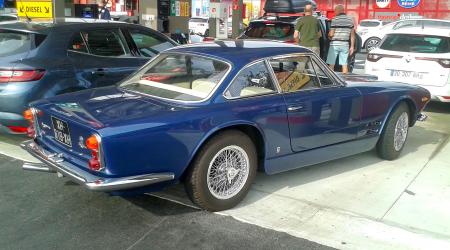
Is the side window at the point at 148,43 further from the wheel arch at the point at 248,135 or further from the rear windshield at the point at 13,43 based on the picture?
the wheel arch at the point at 248,135

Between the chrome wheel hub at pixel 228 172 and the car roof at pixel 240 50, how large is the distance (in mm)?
785

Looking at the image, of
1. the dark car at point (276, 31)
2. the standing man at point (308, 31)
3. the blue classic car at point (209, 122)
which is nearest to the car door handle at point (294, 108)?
the blue classic car at point (209, 122)

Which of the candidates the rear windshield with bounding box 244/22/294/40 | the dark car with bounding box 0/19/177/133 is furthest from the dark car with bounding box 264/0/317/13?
the dark car with bounding box 0/19/177/133

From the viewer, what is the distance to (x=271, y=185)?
4.89 meters

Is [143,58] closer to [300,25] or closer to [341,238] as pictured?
[341,238]

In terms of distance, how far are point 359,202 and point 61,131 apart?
267 centimetres

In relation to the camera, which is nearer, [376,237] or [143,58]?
[376,237]

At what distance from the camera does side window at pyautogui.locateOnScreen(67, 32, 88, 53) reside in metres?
5.94

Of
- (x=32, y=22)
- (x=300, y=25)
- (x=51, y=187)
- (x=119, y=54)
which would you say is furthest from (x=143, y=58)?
(x=300, y=25)

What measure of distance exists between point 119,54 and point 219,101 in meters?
2.84

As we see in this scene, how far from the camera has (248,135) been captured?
4.32m

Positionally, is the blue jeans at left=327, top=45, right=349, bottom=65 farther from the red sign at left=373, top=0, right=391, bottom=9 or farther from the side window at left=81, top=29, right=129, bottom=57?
the red sign at left=373, top=0, right=391, bottom=9

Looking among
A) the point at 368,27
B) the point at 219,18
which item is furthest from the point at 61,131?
the point at 368,27

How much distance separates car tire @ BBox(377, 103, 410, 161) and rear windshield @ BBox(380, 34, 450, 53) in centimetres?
289
